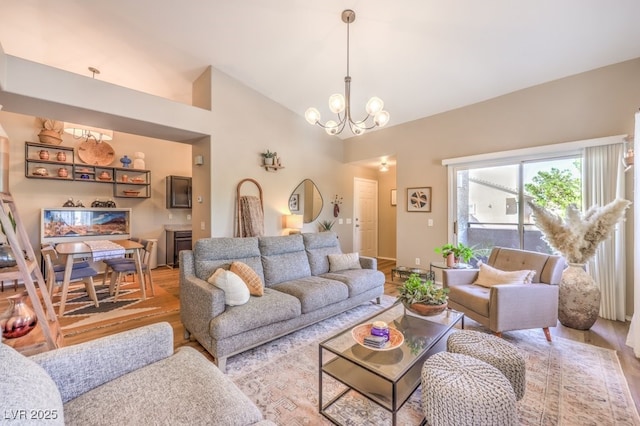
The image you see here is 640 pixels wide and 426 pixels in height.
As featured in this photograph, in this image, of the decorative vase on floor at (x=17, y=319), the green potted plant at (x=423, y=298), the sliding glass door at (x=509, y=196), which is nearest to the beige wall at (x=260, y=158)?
the decorative vase on floor at (x=17, y=319)

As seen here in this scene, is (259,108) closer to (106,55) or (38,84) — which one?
(106,55)

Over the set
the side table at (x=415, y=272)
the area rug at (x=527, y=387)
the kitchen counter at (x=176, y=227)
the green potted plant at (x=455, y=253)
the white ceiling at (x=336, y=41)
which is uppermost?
the white ceiling at (x=336, y=41)

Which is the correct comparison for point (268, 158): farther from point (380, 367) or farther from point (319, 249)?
point (380, 367)

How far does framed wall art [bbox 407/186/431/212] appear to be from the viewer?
4.68 m

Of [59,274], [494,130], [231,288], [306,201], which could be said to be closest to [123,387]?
[231,288]

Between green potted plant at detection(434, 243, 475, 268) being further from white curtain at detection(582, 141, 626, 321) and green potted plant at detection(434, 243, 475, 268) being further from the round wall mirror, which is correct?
the round wall mirror

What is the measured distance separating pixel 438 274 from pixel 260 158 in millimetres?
3560

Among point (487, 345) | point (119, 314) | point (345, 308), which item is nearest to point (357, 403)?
point (487, 345)

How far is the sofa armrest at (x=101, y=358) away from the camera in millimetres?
1169

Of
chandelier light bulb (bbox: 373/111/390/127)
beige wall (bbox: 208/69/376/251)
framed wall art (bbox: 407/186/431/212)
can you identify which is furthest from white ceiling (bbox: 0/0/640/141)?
framed wall art (bbox: 407/186/431/212)

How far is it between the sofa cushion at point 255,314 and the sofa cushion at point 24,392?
3.61 ft

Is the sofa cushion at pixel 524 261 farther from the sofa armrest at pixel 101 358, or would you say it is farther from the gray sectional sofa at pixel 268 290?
the sofa armrest at pixel 101 358

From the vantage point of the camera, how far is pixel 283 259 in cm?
319

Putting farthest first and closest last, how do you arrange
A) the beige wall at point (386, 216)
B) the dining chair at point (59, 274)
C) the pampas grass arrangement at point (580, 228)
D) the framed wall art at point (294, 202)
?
the beige wall at point (386, 216) < the framed wall art at point (294, 202) < the dining chair at point (59, 274) < the pampas grass arrangement at point (580, 228)
